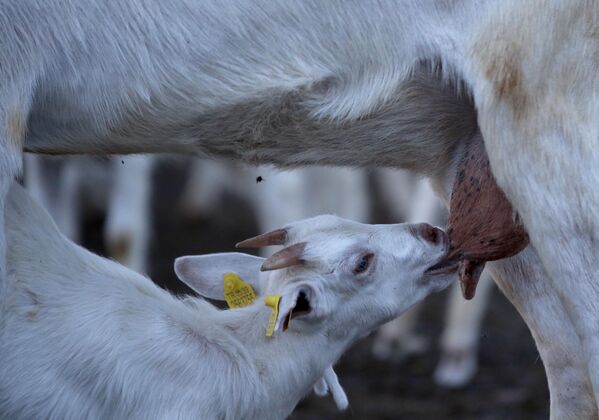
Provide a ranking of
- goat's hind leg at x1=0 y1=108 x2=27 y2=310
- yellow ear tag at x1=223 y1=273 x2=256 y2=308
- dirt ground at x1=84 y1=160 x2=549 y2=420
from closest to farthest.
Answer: goat's hind leg at x1=0 y1=108 x2=27 y2=310
yellow ear tag at x1=223 y1=273 x2=256 y2=308
dirt ground at x1=84 y1=160 x2=549 y2=420

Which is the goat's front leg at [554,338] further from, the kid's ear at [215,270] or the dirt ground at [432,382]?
the dirt ground at [432,382]

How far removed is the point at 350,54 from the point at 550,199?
759 millimetres

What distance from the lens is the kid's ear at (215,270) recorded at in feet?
17.5

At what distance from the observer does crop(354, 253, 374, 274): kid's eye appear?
5.04 meters

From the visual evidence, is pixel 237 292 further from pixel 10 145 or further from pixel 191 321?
pixel 10 145

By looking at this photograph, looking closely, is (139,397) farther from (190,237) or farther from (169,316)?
(190,237)

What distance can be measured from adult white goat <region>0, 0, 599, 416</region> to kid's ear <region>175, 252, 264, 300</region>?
33.2 inches

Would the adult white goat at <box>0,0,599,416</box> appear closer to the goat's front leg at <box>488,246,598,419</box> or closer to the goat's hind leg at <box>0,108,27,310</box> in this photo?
the goat's hind leg at <box>0,108,27,310</box>

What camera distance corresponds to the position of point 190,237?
1477 centimetres

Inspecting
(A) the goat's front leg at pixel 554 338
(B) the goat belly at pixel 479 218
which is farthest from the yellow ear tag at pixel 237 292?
(A) the goat's front leg at pixel 554 338

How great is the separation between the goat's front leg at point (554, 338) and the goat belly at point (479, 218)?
0.59 feet

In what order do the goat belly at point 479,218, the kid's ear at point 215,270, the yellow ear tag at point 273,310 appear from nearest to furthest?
the yellow ear tag at point 273,310, the goat belly at point 479,218, the kid's ear at point 215,270

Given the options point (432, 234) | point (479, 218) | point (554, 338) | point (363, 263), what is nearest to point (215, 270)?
point (363, 263)

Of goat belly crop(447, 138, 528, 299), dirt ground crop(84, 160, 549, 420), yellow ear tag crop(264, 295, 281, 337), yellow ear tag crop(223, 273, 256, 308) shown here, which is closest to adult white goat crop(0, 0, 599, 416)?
goat belly crop(447, 138, 528, 299)
